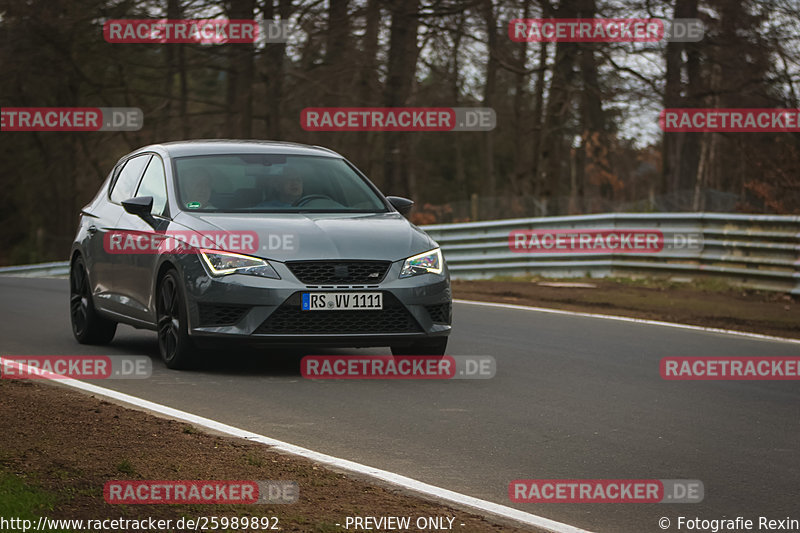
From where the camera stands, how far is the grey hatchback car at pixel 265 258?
30.2 ft

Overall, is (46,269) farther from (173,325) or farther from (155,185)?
(173,325)

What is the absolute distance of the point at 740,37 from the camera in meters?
26.5

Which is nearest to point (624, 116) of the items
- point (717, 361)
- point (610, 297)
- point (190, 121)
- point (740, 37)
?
point (740, 37)

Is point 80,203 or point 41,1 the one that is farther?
point 80,203

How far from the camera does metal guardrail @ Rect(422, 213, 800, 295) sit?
16953 millimetres

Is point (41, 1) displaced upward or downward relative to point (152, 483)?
upward

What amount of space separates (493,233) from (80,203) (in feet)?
117

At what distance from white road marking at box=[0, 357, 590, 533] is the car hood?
155cm

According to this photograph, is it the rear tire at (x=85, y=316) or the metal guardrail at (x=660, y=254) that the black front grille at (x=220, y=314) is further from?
the metal guardrail at (x=660, y=254)

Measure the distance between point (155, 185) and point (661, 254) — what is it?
390 inches

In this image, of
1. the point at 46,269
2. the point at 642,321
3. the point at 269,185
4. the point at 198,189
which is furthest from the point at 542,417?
the point at 46,269

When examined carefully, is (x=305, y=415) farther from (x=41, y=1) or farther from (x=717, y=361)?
(x=41, y=1)

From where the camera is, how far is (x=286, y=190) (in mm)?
10445

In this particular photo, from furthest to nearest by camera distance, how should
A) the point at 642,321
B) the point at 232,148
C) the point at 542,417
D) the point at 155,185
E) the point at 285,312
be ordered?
the point at 642,321, the point at 232,148, the point at 155,185, the point at 285,312, the point at 542,417
